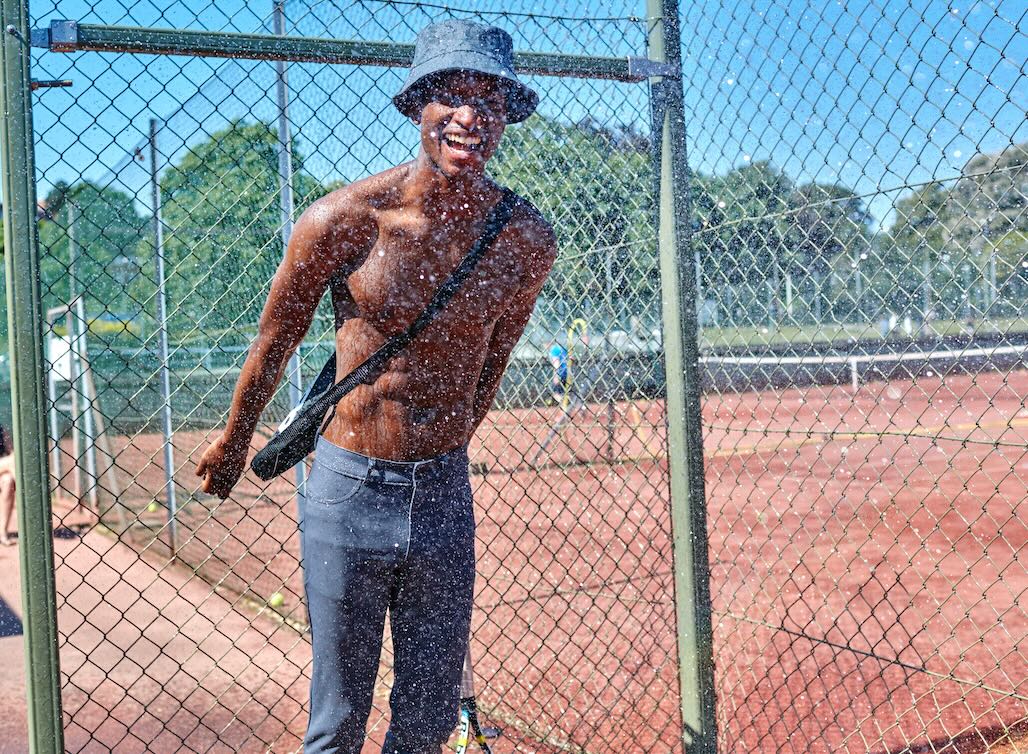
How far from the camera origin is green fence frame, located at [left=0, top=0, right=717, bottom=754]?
97.7 inches

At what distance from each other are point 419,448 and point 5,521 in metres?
8.07

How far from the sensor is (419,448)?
2512 millimetres

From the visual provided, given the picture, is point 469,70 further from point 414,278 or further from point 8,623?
point 8,623

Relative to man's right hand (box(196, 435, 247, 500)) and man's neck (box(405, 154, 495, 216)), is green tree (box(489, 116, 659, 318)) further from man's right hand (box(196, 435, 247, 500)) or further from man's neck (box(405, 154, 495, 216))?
man's right hand (box(196, 435, 247, 500))

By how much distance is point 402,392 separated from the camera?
2.49 metres

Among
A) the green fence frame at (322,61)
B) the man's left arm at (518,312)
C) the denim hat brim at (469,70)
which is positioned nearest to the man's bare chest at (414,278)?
the man's left arm at (518,312)

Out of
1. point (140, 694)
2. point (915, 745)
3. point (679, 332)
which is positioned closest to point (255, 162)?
point (140, 694)

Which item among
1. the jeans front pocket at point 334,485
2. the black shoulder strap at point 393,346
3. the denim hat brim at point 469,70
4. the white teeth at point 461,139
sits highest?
the denim hat brim at point 469,70

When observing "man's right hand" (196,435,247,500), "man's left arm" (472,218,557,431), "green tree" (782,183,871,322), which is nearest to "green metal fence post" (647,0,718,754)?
"green tree" (782,183,871,322)

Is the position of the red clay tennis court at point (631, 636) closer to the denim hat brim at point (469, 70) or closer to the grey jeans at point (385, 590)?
the grey jeans at point (385, 590)

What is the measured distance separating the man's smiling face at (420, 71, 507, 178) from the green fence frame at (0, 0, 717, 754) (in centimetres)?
62

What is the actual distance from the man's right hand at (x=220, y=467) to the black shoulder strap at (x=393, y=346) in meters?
0.18

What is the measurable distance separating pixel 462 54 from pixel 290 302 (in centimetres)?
79

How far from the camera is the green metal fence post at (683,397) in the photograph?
3359mm
